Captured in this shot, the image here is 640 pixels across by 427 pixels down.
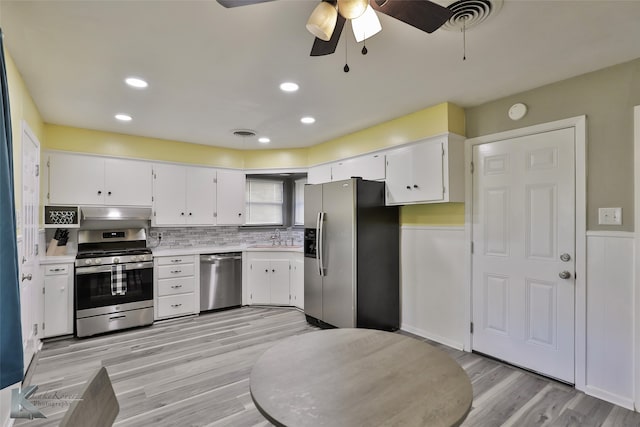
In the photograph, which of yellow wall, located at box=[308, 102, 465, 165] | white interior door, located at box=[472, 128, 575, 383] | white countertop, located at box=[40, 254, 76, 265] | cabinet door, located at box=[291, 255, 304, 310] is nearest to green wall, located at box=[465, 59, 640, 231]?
white interior door, located at box=[472, 128, 575, 383]

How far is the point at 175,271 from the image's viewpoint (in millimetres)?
4211

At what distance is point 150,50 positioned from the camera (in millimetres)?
2117

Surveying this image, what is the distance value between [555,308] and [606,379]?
54cm

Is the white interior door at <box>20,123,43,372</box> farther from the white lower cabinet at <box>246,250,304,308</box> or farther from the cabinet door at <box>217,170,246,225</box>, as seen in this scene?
the white lower cabinet at <box>246,250,304,308</box>

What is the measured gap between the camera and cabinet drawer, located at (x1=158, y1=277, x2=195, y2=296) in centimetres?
412

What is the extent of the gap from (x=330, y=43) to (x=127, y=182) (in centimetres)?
358

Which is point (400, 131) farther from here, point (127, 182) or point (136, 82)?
point (127, 182)

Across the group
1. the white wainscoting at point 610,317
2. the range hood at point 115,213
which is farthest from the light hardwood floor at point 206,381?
the range hood at point 115,213

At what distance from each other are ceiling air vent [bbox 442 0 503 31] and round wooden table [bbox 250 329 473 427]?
5.72 ft

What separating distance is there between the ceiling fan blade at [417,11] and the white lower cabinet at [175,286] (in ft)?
12.6

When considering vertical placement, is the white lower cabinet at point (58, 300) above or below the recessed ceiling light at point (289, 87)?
below

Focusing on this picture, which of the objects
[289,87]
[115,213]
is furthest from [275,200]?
[289,87]

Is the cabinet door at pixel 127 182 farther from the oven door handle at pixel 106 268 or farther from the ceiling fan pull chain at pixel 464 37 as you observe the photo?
the ceiling fan pull chain at pixel 464 37

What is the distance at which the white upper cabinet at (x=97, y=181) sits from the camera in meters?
3.70
